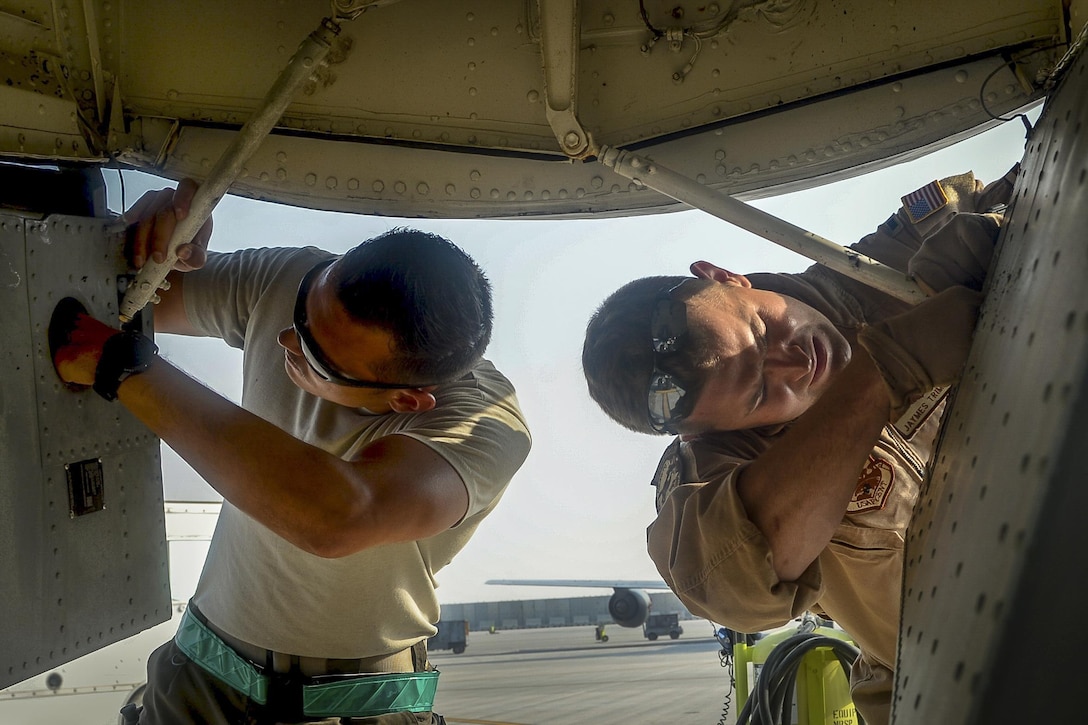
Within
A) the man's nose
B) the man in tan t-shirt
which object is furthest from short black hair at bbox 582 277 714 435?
the man's nose

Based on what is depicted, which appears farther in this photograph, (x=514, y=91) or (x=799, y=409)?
(x=514, y=91)

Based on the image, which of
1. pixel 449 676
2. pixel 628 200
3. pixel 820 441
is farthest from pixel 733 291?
pixel 449 676

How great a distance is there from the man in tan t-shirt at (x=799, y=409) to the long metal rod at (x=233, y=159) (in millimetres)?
1059

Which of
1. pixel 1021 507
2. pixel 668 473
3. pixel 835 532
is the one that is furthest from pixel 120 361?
pixel 1021 507

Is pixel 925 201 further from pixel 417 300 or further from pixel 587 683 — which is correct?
pixel 587 683

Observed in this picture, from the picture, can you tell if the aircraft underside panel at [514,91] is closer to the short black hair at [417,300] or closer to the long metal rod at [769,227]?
the long metal rod at [769,227]

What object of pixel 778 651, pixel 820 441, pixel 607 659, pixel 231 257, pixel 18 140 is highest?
pixel 18 140

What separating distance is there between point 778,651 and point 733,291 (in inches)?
99.9

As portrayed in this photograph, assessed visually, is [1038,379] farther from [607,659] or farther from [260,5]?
[607,659]

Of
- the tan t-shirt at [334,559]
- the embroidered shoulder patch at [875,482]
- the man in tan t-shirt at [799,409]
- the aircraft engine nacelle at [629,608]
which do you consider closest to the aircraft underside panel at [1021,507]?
the man in tan t-shirt at [799,409]

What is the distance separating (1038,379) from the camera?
0.81 metres

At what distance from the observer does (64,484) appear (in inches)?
84.3

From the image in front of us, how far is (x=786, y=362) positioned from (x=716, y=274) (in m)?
0.37

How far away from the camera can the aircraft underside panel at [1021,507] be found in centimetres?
64
